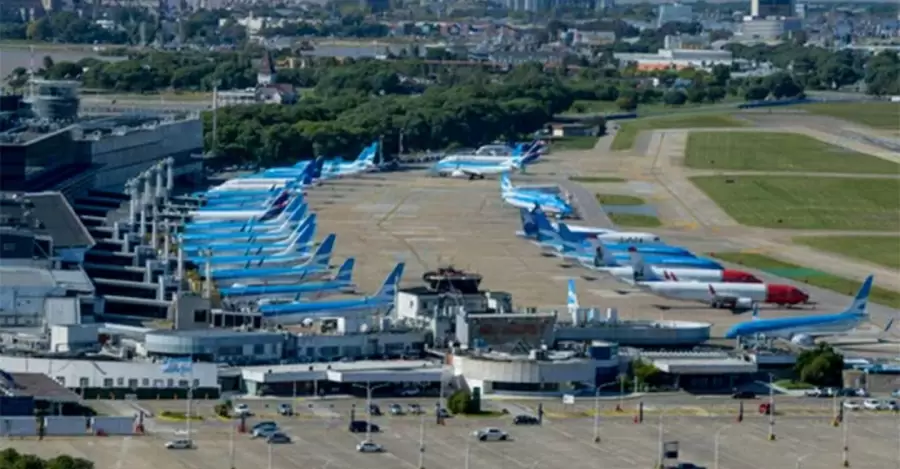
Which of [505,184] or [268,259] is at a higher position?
[268,259]

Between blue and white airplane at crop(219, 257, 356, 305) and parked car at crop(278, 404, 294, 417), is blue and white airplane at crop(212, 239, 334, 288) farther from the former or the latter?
parked car at crop(278, 404, 294, 417)

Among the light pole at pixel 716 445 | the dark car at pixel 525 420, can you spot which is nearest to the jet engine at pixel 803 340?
the light pole at pixel 716 445

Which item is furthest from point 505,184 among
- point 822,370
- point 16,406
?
point 16,406

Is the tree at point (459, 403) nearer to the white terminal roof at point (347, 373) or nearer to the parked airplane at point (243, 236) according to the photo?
the white terminal roof at point (347, 373)

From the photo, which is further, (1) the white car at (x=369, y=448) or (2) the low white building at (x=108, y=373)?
(2) the low white building at (x=108, y=373)

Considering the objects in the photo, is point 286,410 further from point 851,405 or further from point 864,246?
point 864,246

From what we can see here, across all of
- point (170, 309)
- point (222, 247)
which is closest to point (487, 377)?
point (170, 309)
